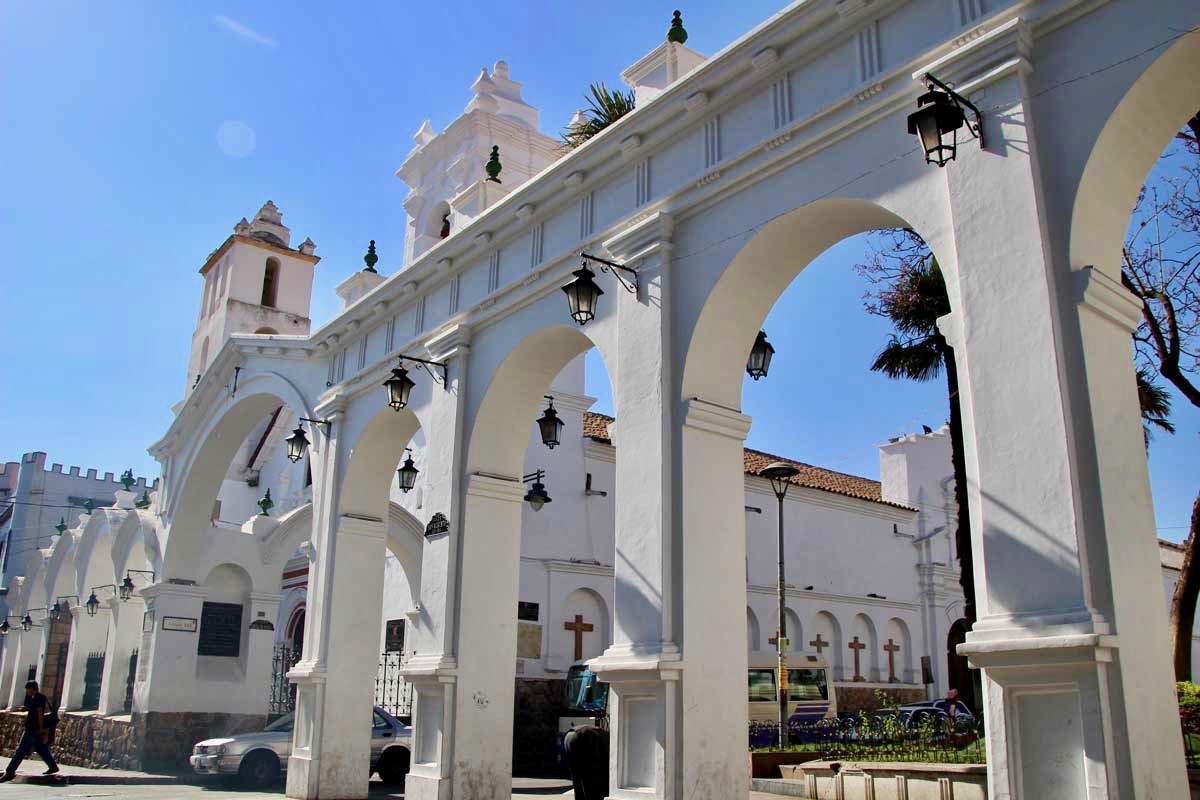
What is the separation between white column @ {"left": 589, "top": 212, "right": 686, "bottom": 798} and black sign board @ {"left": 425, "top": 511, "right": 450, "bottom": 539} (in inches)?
120

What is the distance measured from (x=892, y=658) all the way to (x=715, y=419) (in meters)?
22.6

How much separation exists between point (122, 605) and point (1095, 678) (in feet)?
67.5

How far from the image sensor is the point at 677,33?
34.4 feet

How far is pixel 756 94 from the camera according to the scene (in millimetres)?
9102

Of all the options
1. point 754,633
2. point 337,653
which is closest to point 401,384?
point 337,653

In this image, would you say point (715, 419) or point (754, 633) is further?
point (754, 633)

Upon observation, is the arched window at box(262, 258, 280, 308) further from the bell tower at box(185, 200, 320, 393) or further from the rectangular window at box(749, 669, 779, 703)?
the rectangular window at box(749, 669, 779, 703)

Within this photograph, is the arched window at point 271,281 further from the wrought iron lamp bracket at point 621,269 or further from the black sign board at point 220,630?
the wrought iron lamp bracket at point 621,269

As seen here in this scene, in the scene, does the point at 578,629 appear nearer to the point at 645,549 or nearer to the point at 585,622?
the point at 585,622

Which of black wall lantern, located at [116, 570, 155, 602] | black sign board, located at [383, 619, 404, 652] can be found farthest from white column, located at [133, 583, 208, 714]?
black sign board, located at [383, 619, 404, 652]

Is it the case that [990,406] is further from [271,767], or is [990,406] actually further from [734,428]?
[271,767]

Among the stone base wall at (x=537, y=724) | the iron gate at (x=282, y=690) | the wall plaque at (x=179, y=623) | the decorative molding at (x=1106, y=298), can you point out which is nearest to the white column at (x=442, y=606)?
the decorative molding at (x=1106, y=298)

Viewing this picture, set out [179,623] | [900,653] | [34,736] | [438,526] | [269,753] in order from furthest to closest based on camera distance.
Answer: [900,653]
[179,623]
[34,736]
[269,753]
[438,526]

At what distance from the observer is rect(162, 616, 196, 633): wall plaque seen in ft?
63.1
